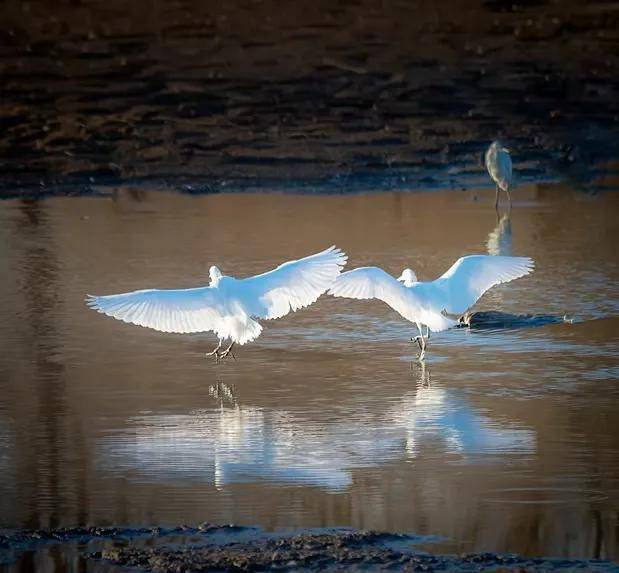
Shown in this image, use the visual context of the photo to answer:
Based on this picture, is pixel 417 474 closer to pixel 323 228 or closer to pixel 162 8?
pixel 323 228

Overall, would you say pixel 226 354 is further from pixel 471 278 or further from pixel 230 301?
pixel 471 278

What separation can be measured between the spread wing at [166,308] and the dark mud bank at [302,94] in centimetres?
858

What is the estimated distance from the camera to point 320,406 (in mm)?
8938

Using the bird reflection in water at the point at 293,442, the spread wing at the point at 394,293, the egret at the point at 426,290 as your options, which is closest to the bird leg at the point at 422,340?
the egret at the point at 426,290

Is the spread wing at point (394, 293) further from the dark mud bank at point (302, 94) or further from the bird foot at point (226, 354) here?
the dark mud bank at point (302, 94)

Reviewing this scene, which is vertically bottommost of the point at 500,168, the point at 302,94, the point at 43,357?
the point at 43,357

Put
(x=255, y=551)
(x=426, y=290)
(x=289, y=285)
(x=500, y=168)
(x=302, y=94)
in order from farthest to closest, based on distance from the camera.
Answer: (x=302, y=94) → (x=500, y=168) → (x=426, y=290) → (x=289, y=285) → (x=255, y=551)

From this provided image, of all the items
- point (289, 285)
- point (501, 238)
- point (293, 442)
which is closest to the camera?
point (293, 442)

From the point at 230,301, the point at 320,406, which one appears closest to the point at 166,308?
the point at 230,301

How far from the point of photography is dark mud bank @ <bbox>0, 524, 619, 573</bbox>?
6.25 metres

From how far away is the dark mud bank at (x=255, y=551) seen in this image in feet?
20.5

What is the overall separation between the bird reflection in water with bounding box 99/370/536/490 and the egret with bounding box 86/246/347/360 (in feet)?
2.84

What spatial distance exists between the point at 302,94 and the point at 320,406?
13.9 metres

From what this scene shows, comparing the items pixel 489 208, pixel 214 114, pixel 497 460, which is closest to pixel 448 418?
pixel 497 460
